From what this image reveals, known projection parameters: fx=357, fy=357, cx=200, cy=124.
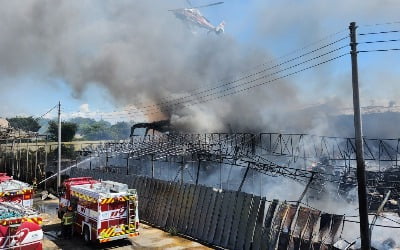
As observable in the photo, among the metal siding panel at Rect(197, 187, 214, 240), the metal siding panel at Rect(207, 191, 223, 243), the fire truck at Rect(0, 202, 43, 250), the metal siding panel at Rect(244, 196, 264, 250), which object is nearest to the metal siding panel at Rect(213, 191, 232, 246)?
the metal siding panel at Rect(207, 191, 223, 243)

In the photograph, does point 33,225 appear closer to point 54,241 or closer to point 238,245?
point 54,241

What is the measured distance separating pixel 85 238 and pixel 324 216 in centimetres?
800

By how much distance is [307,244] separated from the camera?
10.0 meters

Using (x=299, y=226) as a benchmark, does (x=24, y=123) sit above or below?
above

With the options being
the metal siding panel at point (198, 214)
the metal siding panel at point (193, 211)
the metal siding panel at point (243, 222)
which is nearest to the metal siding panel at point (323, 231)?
the metal siding panel at point (243, 222)

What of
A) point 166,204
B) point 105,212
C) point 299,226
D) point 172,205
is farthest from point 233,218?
point 105,212

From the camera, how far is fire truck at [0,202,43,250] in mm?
8133

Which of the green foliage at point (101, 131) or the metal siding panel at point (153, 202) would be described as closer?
the metal siding panel at point (153, 202)

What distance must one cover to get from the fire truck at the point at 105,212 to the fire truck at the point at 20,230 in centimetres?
298

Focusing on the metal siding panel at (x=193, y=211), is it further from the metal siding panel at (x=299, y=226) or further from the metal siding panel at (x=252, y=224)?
the metal siding panel at (x=299, y=226)

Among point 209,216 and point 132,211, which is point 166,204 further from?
point 209,216

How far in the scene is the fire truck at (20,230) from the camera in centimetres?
813

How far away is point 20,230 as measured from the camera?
8406mm

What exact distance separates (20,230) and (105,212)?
3.56m
